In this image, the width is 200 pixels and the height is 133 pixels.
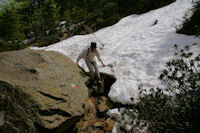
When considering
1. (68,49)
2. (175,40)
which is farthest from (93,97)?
(68,49)

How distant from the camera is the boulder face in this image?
2764 mm

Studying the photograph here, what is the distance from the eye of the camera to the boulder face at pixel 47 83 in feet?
9.07

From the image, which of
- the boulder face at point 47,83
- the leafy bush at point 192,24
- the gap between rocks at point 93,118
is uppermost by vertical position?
the leafy bush at point 192,24

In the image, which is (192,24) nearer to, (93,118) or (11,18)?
(93,118)

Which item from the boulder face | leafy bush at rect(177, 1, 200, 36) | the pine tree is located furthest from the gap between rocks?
the pine tree

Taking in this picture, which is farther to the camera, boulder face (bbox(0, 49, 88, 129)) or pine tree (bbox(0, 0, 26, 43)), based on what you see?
pine tree (bbox(0, 0, 26, 43))

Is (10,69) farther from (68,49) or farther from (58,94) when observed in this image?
(68,49)

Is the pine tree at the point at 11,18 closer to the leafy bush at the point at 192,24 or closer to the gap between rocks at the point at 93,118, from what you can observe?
the gap between rocks at the point at 93,118

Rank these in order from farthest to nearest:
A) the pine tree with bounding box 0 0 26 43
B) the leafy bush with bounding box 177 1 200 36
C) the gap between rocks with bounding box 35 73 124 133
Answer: the pine tree with bounding box 0 0 26 43
the leafy bush with bounding box 177 1 200 36
the gap between rocks with bounding box 35 73 124 133

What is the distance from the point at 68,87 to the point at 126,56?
3558mm

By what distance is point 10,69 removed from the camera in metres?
3.46

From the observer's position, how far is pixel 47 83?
3.40 meters

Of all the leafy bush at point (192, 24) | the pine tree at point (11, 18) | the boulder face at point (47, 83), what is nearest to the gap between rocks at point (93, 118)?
the boulder face at point (47, 83)

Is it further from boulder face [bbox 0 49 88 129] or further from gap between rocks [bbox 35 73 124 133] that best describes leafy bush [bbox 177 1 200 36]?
boulder face [bbox 0 49 88 129]
